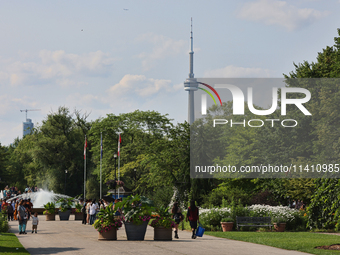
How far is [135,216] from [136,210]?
27cm

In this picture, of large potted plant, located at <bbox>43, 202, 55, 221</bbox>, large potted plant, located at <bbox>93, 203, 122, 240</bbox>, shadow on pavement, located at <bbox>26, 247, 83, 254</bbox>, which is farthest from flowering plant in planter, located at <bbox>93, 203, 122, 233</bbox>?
large potted plant, located at <bbox>43, 202, 55, 221</bbox>

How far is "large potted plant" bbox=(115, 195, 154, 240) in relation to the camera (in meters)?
18.7

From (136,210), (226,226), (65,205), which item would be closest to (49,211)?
(65,205)

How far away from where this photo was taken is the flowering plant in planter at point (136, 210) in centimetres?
1866

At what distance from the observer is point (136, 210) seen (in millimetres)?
18844

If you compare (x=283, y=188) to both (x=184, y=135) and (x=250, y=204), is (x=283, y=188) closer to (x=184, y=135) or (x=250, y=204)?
(x=250, y=204)

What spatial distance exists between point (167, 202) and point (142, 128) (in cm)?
3018

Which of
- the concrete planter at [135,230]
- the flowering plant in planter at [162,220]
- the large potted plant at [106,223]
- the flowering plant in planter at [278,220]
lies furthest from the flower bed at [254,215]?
the large potted plant at [106,223]

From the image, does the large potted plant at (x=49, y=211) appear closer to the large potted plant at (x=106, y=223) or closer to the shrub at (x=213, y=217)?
the shrub at (x=213, y=217)

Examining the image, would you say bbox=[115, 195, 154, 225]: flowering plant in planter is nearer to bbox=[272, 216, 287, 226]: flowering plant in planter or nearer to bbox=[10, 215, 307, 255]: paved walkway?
bbox=[10, 215, 307, 255]: paved walkway

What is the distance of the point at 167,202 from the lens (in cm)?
3825

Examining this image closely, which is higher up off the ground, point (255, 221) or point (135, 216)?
point (135, 216)

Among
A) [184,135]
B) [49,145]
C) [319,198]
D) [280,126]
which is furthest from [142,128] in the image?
[319,198]

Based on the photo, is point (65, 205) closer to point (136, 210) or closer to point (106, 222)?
point (106, 222)
